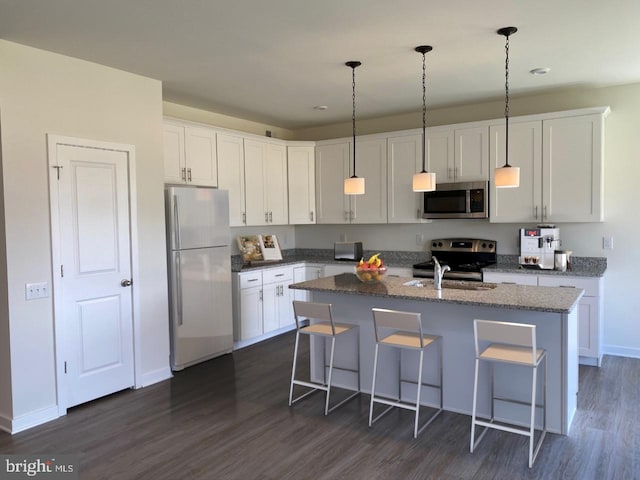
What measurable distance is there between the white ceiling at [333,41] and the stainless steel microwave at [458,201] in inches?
40.0

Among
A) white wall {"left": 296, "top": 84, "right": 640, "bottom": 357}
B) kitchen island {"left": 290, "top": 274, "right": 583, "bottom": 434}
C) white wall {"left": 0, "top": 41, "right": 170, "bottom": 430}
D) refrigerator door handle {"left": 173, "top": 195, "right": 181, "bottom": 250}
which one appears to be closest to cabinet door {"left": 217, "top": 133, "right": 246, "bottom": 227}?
refrigerator door handle {"left": 173, "top": 195, "right": 181, "bottom": 250}

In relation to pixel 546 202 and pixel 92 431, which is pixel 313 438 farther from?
pixel 546 202

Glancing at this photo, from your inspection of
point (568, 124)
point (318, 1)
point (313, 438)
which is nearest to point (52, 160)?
point (318, 1)

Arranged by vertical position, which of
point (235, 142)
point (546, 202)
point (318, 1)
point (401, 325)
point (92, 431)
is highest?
point (318, 1)

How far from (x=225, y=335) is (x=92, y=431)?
73.3 inches

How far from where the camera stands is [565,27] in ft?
10.7

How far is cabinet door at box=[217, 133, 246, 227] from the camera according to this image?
5422 mm

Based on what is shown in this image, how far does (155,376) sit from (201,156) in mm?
2277

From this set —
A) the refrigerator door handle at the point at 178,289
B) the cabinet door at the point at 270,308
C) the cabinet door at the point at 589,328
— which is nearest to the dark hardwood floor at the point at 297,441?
the cabinet door at the point at 589,328

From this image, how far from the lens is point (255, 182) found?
19.3ft

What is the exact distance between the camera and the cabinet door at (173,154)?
477cm

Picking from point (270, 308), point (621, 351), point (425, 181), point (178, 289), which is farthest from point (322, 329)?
point (621, 351)

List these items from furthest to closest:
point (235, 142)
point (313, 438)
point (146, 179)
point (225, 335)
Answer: point (235, 142), point (225, 335), point (146, 179), point (313, 438)

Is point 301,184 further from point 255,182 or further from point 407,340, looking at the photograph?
point 407,340
